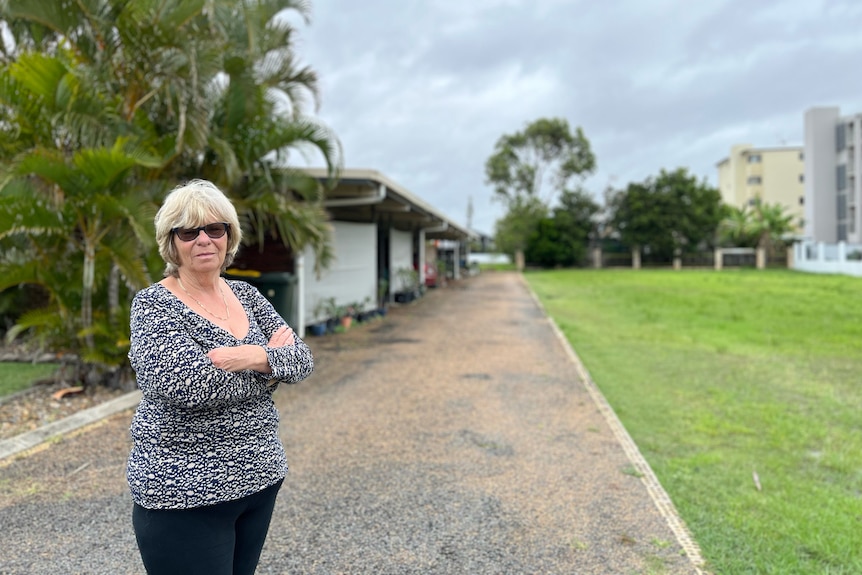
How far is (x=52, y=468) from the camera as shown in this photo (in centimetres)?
410

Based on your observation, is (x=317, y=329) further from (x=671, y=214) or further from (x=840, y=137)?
(x=840, y=137)

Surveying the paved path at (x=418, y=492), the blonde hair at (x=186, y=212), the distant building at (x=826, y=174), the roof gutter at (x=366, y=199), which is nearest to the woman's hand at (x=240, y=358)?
the blonde hair at (x=186, y=212)

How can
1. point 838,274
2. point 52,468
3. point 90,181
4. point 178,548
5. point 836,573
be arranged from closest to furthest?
point 178,548 → point 836,573 → point 52,468 → point 90,181 → point 838,274

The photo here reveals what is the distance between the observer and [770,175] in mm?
61875

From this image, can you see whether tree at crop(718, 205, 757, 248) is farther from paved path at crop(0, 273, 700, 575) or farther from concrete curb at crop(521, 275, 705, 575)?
paved path at crop(0, 273, 700, 575)

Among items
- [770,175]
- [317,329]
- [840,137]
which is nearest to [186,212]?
[317,329]

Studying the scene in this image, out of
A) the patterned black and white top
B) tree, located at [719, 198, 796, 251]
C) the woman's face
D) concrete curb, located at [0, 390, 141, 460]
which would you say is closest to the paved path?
concrete curb, located at [0, 390, 141, 460]

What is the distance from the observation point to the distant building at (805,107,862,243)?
45938 mm

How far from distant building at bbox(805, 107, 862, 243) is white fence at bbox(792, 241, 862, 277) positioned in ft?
24.8

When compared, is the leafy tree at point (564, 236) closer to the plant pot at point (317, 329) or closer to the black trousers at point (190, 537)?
the plant pot at point (317, 329)

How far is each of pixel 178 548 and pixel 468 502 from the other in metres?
2.22

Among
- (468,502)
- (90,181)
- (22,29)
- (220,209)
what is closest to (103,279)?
(90,181)

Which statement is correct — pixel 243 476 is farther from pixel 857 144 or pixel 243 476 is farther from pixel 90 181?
pixel 857 144

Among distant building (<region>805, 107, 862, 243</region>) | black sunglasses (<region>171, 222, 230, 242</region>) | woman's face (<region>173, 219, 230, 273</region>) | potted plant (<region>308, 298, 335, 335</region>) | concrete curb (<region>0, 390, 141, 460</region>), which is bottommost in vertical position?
concrete curb (<region>0, 390, 141, 460</region>)
